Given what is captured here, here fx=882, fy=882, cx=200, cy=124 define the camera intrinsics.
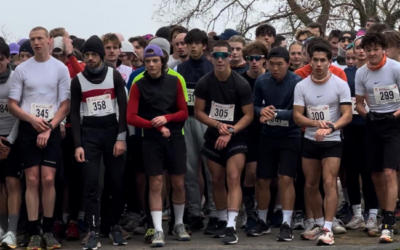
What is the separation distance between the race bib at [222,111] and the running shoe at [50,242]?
7.66ft

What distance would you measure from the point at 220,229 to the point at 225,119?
135 cm

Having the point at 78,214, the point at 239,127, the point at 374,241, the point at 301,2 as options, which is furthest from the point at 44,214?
the point at 301,2

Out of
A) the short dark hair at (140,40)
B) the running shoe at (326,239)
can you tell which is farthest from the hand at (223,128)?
the short dark hair at (140,40)

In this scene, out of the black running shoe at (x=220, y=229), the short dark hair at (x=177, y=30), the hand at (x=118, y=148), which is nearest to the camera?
the hand at (x=118, y=148)

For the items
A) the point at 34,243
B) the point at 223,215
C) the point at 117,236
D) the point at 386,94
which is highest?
the point at 386,94

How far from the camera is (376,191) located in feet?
35.0

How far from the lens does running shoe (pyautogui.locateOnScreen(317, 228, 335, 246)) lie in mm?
9930

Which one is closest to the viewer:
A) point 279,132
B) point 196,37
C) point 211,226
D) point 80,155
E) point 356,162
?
point 80,155

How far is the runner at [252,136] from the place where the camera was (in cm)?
1091

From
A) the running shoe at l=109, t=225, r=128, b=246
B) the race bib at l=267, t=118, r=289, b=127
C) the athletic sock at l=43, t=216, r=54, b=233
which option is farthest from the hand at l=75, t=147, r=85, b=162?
the race bib at l=267, t=118, r=289, b=127

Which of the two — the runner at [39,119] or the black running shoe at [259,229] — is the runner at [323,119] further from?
the runner at [39,119]

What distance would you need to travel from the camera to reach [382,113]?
10.3m

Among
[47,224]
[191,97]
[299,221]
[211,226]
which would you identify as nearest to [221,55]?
[191,97]

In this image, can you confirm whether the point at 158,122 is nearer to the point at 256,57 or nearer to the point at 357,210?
the point at 256,57
